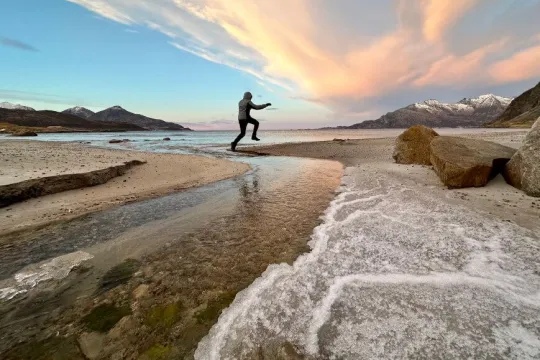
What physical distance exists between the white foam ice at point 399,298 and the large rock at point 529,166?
239cm

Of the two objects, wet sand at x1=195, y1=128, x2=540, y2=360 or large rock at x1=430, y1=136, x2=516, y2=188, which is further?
large rock at x1=430, y1=136, x2=516, y2=188

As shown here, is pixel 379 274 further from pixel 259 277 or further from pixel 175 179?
pixel 175 179

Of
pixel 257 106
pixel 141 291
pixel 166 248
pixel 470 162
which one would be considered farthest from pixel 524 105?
pixel 141 291

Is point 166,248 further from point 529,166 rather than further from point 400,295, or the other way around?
point 529,166

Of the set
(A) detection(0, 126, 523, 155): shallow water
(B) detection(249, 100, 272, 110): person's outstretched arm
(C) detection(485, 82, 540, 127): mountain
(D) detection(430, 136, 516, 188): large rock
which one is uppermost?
(C) detection(485, 82, 540, 127): mountain

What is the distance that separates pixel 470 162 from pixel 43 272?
937 centimetres

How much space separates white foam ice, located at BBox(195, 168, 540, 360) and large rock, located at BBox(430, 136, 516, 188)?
102 inches

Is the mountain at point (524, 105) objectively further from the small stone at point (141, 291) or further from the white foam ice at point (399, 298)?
the small stone at point (141, 291)

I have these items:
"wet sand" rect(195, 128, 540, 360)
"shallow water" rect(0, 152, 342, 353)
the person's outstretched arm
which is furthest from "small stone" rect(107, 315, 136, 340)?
the person's outstretched arm

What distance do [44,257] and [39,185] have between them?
14.1 ft

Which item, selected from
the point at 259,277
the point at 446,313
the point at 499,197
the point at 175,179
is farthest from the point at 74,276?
the point at 499,197

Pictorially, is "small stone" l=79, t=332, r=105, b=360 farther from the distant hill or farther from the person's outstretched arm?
the distant hill

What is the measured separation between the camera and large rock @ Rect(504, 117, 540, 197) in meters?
5.89

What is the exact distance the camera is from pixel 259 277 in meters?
3.26
